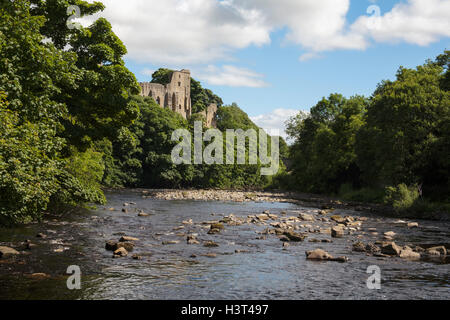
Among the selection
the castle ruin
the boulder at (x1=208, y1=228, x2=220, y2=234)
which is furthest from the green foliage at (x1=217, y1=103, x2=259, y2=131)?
the boulder at (x1=208, y1=228, x2=220, y2=234)

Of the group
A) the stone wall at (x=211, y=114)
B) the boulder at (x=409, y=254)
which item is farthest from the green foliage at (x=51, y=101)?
the stone wall at (x=211, y=114)

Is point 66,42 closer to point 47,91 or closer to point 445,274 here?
point 47,91

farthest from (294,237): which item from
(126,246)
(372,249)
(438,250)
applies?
(126,246)

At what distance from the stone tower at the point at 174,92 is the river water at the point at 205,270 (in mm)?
98947

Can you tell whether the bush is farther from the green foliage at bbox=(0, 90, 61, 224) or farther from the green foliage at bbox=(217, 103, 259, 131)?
the green foliage at bbox=(217, 103, 259, 131)

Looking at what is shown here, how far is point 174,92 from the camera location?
126688 millimetres

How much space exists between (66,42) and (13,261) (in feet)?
45.0

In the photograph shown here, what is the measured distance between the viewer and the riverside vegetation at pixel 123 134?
15672 millimetres

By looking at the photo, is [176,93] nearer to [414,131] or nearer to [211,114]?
[211,114]

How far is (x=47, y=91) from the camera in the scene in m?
17.6

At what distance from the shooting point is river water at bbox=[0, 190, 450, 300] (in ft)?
39.4

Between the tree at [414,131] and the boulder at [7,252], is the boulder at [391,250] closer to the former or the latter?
the boulder at [7,252]

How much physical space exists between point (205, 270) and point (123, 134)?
1230cm
